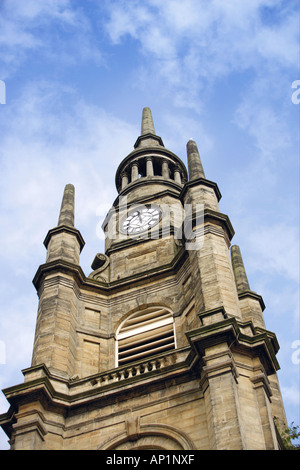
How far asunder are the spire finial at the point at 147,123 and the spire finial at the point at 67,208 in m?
14.9

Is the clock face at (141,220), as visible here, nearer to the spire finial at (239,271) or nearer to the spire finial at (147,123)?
the spire finial at (239,271)

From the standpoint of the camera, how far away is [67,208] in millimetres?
30375

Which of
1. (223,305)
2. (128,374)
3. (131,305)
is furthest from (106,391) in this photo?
(131,305)

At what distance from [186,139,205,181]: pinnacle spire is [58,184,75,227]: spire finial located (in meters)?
4.74

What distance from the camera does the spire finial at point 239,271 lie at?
29203 mm

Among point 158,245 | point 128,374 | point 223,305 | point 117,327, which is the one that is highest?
point 158,245

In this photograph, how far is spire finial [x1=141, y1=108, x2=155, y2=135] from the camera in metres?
47.1

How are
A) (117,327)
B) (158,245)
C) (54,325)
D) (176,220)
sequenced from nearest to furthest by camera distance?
(54,325) < (117,327) < (158,245) < (176,220)

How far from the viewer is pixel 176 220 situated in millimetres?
32750

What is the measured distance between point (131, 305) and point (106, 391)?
19.2 feet

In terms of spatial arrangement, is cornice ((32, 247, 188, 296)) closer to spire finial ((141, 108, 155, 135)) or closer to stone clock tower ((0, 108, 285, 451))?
stone clock tower ((0, 108, 285, 451))

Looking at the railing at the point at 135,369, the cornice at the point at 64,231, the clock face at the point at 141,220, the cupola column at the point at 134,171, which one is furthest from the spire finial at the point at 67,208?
the railing at the point at 135,369

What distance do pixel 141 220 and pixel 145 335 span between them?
28.8 ft
